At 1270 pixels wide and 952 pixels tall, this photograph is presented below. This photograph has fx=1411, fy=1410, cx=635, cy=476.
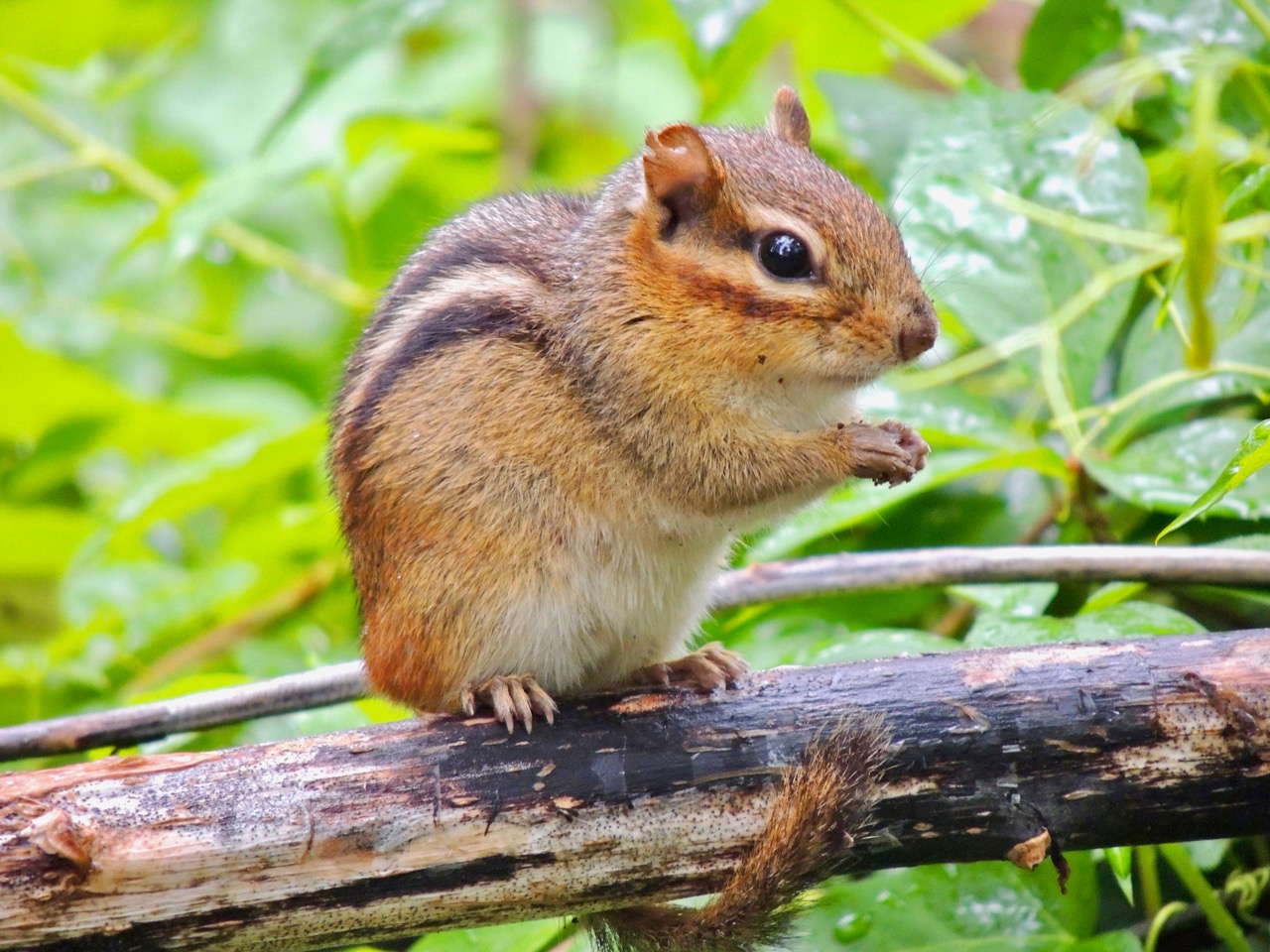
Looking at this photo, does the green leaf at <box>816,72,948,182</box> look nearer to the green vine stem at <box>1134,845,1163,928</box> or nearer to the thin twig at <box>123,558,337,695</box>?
the green vine stem at <box>1134,845,1163,928</box>

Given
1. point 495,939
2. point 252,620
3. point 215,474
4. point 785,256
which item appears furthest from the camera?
point 252,620

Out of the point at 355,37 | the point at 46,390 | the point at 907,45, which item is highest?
the point at 355,37

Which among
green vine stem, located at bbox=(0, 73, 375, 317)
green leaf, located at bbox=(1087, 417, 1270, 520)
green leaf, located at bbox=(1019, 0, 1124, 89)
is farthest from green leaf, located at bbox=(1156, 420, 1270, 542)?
green vine stem, located at bbox=(0, 73, 375, 317)

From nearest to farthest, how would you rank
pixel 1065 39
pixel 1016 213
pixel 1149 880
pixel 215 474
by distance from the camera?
pixel 1149 880 < pixel 1016 213 < pixel 1065 39 < pixel 215 474

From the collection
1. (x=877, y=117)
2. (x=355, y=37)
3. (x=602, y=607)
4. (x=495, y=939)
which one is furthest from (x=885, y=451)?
(x=355, y=37)

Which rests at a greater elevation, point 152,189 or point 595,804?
point 152,189

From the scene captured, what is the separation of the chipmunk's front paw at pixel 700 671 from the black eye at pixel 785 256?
0.69 metres

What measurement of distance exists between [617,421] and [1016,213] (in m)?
1.00

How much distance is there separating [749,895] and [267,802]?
2.24 feet

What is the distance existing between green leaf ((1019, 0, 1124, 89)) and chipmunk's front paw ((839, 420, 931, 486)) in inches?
50.1

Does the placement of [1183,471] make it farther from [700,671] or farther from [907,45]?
[907,45]

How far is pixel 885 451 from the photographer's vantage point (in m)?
2.50

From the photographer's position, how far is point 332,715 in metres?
2.57

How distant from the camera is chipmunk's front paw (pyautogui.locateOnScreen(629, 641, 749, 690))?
2.27 metres
